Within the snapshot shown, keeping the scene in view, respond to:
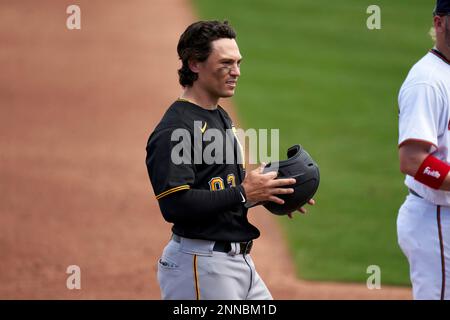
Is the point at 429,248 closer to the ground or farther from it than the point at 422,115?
closer to the ground

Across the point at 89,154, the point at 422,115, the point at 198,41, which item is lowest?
the point at 89,154

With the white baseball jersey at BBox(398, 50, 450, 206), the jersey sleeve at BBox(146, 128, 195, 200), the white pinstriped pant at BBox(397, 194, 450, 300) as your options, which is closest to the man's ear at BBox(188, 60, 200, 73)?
the jersey sleeve at BBox(146, 128, 195, 200)

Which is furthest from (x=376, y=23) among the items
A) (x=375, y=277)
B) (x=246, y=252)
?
(x=246, y=252)

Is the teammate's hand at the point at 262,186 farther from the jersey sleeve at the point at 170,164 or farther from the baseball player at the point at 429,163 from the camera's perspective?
the baseball player at the point at 429,163

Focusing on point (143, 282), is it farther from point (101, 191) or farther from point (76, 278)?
point (101, 191)

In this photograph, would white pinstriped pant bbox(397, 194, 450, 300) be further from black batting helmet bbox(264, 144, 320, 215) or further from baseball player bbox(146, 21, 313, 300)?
baseball player bbox(146, 21, 313, 300)

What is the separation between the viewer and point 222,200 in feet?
13.0

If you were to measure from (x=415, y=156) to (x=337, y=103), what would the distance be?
12164 mm

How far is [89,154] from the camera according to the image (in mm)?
12578

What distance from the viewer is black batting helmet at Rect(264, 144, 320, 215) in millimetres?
4141

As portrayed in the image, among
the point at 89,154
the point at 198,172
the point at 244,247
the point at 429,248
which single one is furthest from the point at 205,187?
the point at 89,154

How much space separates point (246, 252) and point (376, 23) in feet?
56.1

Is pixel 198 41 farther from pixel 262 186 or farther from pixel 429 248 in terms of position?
pixel 429 248

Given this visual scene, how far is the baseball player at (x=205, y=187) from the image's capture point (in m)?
3.94
